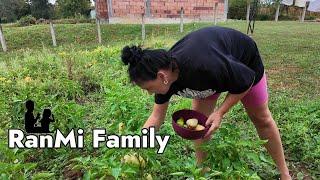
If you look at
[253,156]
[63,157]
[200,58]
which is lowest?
[63,157]

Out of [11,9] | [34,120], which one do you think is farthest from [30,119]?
[11,9]

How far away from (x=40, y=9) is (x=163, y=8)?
1068 cm

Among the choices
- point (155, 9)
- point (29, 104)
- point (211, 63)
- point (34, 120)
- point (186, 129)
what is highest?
point (211, 63)

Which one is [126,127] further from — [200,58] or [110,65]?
[110,65]

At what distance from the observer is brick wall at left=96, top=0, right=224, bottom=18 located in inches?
703

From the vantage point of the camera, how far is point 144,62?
187 cm

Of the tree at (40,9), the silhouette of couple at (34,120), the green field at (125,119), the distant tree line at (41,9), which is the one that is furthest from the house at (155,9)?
the silhouette of couple at (34,120)

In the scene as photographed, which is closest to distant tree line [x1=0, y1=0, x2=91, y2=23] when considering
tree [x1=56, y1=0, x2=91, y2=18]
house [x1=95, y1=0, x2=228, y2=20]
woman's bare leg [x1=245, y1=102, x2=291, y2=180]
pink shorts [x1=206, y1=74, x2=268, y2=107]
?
tree [x1=56, y1=0, x2=91, y2=18]

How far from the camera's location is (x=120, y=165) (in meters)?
1.89

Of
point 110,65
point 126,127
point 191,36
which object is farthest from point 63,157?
point 110,65

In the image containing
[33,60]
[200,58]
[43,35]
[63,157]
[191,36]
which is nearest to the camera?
[200,58]

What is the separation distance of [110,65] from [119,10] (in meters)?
11.9

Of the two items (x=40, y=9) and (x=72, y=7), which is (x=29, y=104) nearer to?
(x=72, y=7)

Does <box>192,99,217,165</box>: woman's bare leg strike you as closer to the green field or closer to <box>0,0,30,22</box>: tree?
the green field
